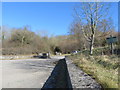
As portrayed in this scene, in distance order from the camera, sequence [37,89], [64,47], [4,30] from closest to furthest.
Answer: [37,89] < [4,30] < [64,47]

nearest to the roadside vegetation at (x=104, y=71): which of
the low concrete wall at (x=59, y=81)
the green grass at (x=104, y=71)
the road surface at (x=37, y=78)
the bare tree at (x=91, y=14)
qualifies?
the green grass at (x=104, y=71)

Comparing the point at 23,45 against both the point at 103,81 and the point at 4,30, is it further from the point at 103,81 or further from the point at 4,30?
the point at 103,81

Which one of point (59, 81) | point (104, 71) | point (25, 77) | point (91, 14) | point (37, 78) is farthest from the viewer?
point (91, 14)

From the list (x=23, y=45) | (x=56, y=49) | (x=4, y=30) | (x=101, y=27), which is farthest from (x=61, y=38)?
(x=101, y=27)

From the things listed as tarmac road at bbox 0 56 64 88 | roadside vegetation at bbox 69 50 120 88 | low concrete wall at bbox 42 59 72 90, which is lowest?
tarmac road at bbox 0 56 64 88

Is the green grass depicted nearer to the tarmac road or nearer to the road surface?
the road surface

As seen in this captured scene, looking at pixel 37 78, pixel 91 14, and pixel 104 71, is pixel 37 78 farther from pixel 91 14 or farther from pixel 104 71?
pixel 91 14

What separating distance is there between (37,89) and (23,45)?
81.2 feet

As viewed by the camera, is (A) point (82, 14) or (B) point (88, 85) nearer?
(B) point (88, 85)

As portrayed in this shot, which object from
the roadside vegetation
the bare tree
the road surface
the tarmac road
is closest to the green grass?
the roadside vegetation

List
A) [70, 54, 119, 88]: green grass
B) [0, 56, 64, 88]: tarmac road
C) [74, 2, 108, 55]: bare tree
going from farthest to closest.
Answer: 1. [74, 2, 108, 55]: bare tree
2. [0, 56, 64, 88]: tarmac road
3. [70, 54, 119, 88]: green grass

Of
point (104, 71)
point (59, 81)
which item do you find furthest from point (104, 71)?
point (59, 81)

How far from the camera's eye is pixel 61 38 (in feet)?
108

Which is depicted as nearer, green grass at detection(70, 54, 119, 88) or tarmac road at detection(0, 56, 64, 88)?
green grass at detection(70, 54, 119, 88)
